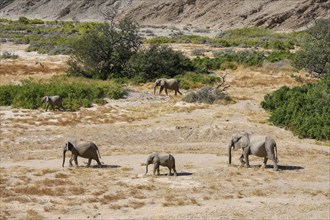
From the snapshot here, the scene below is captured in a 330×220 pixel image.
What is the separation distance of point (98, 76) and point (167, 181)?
1068 inches

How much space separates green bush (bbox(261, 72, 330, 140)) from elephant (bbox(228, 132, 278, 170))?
7159 mm

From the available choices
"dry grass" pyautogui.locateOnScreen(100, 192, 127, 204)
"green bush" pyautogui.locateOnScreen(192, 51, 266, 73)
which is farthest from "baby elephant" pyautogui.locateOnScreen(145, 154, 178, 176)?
"green bush" pyautogui.locateOnScreen(192, 51, 266, 73)

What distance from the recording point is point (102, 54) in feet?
150

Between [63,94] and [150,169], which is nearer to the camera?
[150,169]

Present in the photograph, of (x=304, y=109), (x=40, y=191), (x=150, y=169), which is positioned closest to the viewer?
(x=40, y=191)

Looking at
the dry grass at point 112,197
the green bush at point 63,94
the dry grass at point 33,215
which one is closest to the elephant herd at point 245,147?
the dry grass at point 112,197

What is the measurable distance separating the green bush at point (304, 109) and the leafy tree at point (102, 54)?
1624cm

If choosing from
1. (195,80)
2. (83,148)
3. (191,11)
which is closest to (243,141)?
(83,148)

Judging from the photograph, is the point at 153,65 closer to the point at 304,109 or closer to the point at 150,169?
the point at 304,109

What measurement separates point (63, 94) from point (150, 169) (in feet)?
53.1

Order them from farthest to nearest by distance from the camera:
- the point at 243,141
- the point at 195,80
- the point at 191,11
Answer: the point at 191,11 < the point at 195,80 < the point at 243,141

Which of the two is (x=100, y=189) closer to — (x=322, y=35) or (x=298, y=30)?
(x=322, y=35)

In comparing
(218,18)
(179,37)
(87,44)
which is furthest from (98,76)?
(218,18)

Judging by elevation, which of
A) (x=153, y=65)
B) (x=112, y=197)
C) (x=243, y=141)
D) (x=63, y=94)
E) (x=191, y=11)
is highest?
(x=191, y=11)
